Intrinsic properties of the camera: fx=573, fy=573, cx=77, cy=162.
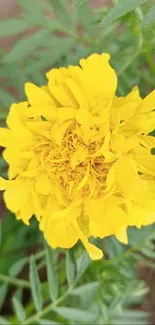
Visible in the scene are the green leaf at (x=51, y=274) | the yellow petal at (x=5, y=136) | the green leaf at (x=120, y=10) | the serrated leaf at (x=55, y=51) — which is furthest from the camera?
the serrated leaf at (x=55, y=51)

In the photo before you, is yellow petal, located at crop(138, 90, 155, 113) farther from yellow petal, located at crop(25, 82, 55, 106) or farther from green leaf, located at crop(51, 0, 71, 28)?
green leaf, located at crop(51, 0, 71, 28)

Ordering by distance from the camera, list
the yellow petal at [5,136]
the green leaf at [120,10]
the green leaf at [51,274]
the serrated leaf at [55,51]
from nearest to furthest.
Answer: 1. the green leaf at [120,10]
2. the yellow petal at [5,136]
3. the green leaf at [51,274]
4. the serrated leaf at [55,51]

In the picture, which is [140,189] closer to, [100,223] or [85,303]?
[100,223]

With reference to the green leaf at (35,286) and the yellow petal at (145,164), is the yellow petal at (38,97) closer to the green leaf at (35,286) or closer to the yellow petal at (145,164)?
the yellow petal at (145,164)

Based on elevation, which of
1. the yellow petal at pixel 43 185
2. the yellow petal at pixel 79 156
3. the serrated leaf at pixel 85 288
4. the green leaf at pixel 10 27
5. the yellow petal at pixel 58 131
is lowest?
the serrated leaf at pixel 85 288

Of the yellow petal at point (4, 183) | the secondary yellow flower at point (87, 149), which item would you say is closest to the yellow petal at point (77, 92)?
the secondary yellow flower at point (87, 149)

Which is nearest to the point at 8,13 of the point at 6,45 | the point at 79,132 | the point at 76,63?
the point at 6,45
